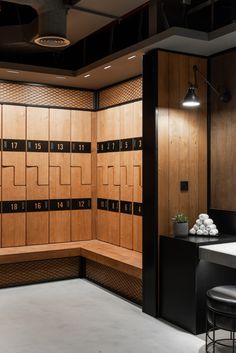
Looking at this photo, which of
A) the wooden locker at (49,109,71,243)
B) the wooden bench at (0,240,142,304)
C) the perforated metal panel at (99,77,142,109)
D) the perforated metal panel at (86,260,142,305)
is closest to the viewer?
the perforated metal panel at (86,260,142,305)

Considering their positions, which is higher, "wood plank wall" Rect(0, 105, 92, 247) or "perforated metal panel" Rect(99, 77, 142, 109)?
"perforated metal panel" Rect(99, 77, 142, 109)

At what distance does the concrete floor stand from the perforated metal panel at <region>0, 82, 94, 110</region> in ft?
9.20

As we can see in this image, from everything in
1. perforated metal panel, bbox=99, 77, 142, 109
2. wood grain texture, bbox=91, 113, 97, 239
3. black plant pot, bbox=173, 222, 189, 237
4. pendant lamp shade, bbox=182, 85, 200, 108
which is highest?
→ perforated metal panel, bbox=99, 77, 142, 109

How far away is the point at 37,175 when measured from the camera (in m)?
6.68

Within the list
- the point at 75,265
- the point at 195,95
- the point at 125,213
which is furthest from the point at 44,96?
the point at 195,95

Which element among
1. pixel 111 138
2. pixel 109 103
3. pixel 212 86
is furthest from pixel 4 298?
pixel 212 86

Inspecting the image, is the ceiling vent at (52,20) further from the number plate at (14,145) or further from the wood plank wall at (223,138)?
the number plate at (14,145)

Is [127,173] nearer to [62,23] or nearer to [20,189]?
[20,189]

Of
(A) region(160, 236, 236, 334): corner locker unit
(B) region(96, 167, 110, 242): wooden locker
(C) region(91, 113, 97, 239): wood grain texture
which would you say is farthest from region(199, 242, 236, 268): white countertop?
(C) region(91, 113, 97, 239): wood grain texture

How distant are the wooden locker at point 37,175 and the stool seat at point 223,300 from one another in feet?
11.7

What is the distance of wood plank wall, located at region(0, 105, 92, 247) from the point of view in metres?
6.47

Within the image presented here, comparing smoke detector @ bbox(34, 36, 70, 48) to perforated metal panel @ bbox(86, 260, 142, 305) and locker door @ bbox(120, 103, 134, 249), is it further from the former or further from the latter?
perforated metal panel @ bbox(86, 260, 142, 305)

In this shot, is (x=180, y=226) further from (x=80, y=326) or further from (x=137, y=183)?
(x=137, y=183)

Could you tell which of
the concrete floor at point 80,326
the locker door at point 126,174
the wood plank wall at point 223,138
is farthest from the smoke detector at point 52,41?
the concrete floor at point 80,326
